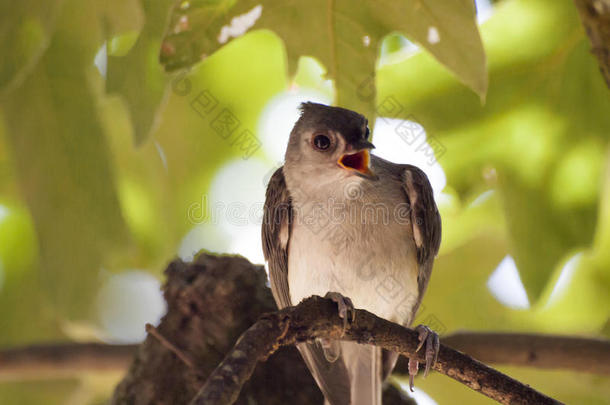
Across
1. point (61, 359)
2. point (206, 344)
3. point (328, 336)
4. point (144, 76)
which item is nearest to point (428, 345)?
point (328, 336)

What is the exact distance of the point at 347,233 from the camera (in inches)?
135

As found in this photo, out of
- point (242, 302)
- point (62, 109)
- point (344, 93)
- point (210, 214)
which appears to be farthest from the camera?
point (210, 214)

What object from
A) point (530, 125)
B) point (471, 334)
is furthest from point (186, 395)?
point (530, 125)

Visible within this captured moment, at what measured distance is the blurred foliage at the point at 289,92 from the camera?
3.23m

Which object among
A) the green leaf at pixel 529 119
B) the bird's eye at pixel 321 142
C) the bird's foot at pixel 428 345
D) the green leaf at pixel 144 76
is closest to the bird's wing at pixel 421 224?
the green leaf at pixel 529 119

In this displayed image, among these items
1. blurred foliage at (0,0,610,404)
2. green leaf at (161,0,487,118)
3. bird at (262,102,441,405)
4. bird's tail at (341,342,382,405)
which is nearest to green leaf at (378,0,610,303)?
blurred foliage at (0,0,610,404)

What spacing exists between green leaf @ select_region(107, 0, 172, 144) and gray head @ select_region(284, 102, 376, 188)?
2.49 feet

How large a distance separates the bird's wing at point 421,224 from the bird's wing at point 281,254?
9.9 inches

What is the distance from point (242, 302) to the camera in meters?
3.56

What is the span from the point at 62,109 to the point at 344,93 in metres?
1.80

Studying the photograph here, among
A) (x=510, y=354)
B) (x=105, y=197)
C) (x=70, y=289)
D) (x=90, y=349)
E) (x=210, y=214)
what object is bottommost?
(x=510, y=354)

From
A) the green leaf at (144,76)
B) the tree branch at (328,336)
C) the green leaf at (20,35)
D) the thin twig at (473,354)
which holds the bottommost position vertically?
Result: the tree branch at (328,336)

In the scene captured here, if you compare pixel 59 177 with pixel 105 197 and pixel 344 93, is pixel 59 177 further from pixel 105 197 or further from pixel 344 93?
pixel 344 93

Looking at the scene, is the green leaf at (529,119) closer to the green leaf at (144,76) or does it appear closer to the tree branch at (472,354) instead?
the tree branch at (472,354)
